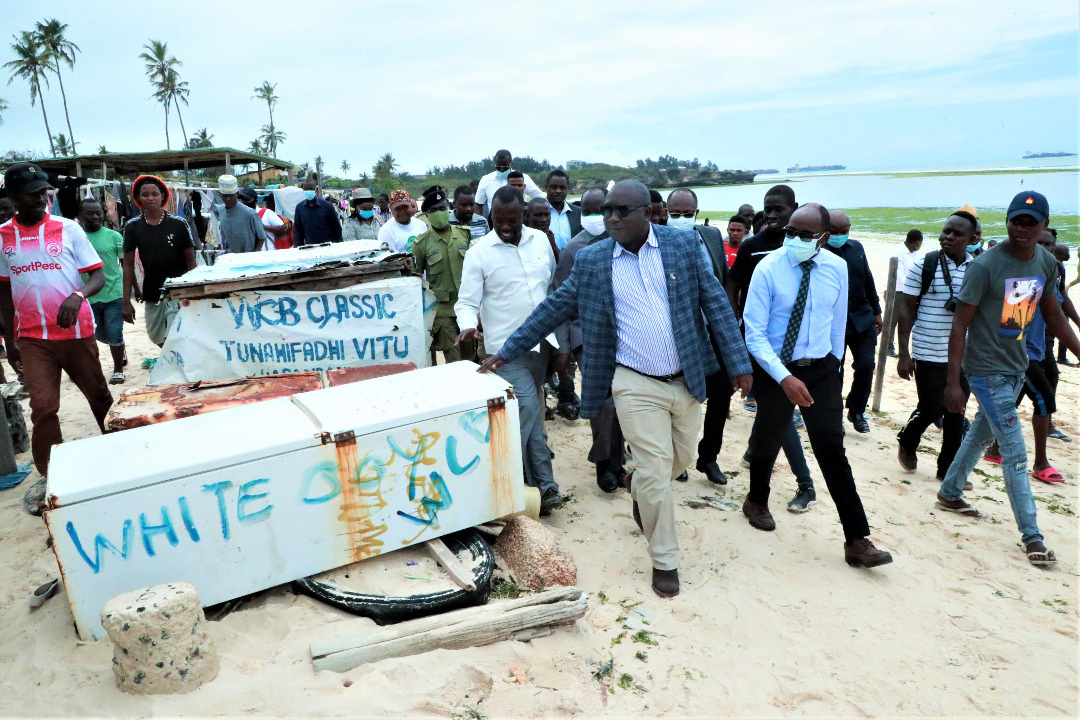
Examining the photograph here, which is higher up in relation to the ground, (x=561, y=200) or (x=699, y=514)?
(x=561, y=200)

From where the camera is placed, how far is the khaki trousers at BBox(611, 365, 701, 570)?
3.66 metres

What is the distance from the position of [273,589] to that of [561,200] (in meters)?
5.58

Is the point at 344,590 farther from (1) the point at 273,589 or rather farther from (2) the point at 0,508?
(2) the point at 0,508

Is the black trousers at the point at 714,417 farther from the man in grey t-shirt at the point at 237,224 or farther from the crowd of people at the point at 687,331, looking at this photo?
the man in grey t-shirt at the point at 237,224

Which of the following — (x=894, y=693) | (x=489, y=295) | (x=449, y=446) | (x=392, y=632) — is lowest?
(x=894, y=693)

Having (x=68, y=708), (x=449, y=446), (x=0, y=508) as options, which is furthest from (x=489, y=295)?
(x=0, y=508)

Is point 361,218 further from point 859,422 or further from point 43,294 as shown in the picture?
point 859,422

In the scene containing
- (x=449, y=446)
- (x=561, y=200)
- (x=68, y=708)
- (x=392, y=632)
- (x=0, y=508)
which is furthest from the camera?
(x=561, y=200)

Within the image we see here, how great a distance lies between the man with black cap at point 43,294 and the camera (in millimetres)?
4488

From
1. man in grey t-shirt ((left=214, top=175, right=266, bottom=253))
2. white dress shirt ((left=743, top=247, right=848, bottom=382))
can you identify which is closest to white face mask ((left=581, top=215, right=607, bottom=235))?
white dress shirt ((left=743, top=247, right=848, bottom=382))

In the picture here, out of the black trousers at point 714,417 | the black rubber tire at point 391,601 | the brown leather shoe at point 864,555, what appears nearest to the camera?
the black rubber tire at point 391,601

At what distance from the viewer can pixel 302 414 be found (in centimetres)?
347

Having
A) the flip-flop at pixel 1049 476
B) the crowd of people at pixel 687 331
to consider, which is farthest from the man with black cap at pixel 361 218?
the flip-flop at pixel 1049 476

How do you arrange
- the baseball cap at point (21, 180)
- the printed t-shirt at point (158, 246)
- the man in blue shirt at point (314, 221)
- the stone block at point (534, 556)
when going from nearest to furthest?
the stone block at point (534, 556), the baseball cap at point (21, 180), the printed t-shirt at point (158, 246), the man in blue shirt at point (314, 221)
